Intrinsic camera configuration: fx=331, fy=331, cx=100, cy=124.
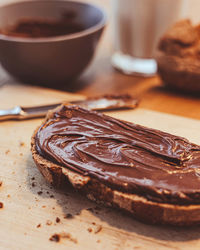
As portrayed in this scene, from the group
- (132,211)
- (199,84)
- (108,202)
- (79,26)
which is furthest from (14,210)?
(79,26)

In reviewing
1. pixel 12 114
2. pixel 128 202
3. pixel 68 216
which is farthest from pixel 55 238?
pixel 12 114

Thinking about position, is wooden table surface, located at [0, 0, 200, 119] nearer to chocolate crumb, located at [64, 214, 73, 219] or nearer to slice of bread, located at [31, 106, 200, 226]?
slice of bread, located at [31, 106, 200, 226]

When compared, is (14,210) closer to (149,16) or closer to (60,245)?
(60,245)

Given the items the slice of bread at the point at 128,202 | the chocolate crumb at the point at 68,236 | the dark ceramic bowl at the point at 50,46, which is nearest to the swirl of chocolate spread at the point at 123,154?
the slice of bread at the point at 128,202

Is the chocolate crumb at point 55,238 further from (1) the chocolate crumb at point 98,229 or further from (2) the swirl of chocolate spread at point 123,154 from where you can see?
(2) the swirl of chocolate spread at point 123,154

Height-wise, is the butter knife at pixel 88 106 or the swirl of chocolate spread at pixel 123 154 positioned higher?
the swirl of chocolate spread at pixel 123 154

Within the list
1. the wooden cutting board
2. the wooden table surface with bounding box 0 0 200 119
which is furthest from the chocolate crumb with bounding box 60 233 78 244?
the wooden table surface with bounding box 0 0 200 119

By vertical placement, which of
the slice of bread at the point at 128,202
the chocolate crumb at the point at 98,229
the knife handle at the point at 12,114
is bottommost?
the chocolate crumb at the point at 98,229

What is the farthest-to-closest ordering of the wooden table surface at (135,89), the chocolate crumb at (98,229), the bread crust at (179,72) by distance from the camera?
1. the wooden table surface at (135,89)
2. the bread crust at (179,72)
3. the chocolate crumb at (98,229)
